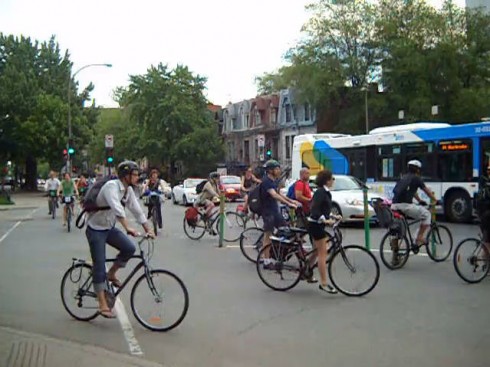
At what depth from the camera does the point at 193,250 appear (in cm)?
1334

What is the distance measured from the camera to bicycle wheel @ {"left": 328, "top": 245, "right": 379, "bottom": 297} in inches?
319

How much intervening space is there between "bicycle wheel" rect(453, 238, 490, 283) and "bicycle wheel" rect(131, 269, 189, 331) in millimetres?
4351

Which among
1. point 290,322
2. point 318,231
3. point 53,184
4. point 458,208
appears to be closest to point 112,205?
point 290,322

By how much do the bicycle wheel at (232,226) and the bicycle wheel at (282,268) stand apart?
5.92 m

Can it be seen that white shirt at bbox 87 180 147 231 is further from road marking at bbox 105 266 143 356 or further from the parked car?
the parked car

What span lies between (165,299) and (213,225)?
9.11 metres

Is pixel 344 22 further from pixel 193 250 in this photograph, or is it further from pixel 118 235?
pixel 118 235

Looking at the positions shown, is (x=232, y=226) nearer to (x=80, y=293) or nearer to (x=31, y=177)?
(x=80, y=293)

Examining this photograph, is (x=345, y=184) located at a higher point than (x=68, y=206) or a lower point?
higher

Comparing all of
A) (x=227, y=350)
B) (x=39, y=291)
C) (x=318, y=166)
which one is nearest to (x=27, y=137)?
(x=318, y=166)

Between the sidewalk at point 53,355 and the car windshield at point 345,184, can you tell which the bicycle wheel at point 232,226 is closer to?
the car windshield at point 345,184

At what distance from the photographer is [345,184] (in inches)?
728

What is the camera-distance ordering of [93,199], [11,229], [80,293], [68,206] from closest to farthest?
1. [93,199]
2. [80,293]
3. [68,206]
4. [11,229]

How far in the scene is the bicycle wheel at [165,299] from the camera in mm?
6500
